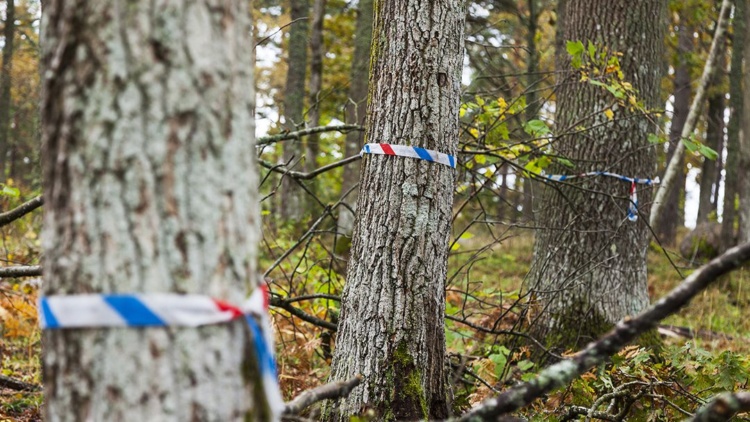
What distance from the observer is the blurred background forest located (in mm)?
3699

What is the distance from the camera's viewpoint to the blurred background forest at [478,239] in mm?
3699

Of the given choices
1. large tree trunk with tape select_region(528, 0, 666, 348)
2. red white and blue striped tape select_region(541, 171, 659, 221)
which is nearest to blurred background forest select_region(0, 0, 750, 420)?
red white and blue striped tape select_region(541, 171, 659, 221)

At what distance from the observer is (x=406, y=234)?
3121 millimetres

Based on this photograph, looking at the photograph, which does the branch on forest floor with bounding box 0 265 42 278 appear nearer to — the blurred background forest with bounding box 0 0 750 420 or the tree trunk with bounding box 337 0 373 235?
the blurred background forest with bounding box 0 0 750 420

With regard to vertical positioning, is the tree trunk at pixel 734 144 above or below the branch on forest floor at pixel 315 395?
above

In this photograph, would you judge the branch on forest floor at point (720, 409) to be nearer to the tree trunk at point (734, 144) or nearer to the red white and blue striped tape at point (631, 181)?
the red white and blue striped tape at point (631, 181)

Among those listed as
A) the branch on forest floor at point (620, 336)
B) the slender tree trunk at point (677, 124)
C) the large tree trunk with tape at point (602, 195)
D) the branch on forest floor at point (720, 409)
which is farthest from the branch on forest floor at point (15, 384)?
the slender tree trunk at point (677, 124)

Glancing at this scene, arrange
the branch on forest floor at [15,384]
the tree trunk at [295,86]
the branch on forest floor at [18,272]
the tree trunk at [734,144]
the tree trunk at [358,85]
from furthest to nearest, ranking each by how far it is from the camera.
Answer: the tree trunk at [295,86], the tree trunk at [734,144], the tree trunk at [358,85], the branch on forest floor at [15,384], the branch on forest floor at [18,272]

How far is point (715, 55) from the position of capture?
26.5 ft

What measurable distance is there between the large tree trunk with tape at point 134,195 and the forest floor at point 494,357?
56.0 inches

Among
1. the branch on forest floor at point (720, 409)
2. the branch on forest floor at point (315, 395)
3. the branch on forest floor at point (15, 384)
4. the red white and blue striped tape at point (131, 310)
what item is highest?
the red white and blue striped tape at point (131, 310)

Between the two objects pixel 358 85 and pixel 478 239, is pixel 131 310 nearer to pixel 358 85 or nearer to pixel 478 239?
pixel 358 85

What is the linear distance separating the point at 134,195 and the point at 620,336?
1262 millimetres

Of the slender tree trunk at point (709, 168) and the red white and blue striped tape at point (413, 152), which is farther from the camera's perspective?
the slender tree trunk at point (709, 168)
